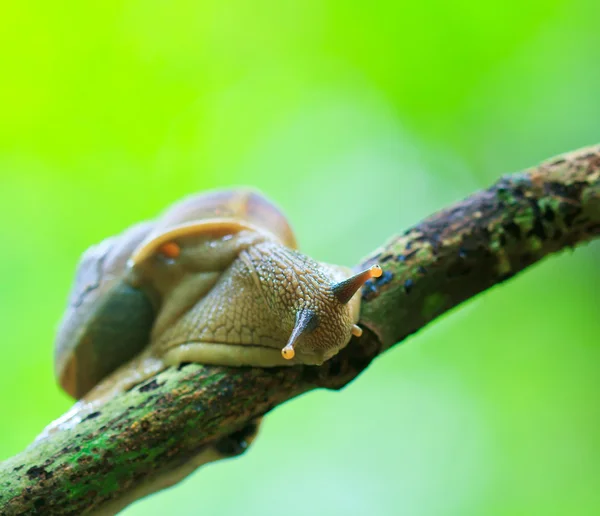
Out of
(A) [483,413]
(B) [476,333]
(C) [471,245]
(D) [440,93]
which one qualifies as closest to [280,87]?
(D) [440,93]

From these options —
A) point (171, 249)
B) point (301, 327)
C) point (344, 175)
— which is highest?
point (171, 249)

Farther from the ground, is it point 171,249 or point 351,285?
point 171,249

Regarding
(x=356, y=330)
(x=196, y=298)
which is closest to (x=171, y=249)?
(x=196, y=298)

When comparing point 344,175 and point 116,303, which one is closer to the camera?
point 116,303

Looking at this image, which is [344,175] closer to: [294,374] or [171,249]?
[171,249]

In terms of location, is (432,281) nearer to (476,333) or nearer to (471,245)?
(471,245)

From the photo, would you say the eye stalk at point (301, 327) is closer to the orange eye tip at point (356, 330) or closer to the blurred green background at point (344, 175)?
the orange eye tip at point (356, 330)
